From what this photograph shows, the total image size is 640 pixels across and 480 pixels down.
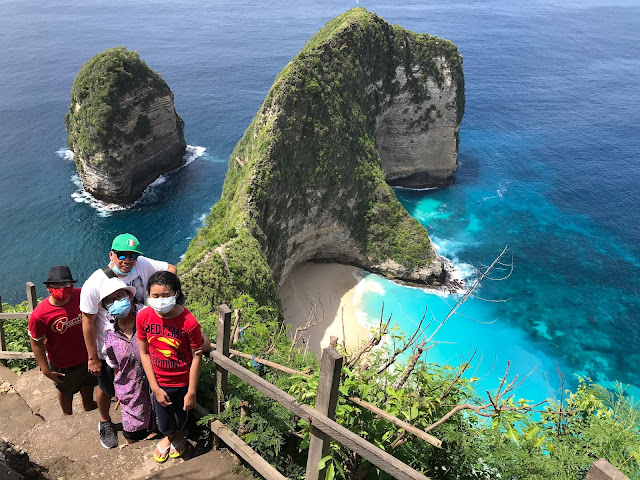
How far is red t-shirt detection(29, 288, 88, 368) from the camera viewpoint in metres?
6.96

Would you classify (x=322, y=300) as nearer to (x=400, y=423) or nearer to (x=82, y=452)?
(x=82, y=452)

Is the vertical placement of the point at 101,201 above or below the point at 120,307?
below

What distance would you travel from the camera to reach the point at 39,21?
120688mm

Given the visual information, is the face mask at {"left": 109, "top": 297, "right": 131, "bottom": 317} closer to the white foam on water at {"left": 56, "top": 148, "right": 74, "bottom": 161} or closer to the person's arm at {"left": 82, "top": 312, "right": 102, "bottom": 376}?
the person's arm at {"left": 82, "top": 312, "right": 102, "bottom": 376}

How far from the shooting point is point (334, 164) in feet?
122

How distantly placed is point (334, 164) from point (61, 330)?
31.3m

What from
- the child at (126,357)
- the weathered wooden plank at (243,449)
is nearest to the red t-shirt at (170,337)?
the child at (126,357)

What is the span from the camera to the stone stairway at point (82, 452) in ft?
20.0

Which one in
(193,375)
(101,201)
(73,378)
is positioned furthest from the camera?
(101,201)

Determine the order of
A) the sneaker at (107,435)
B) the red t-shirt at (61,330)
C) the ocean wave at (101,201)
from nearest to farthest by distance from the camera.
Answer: the sneaker at (107,435) → the red t-shirt at (61,330) → the ocean wave at (101,201)

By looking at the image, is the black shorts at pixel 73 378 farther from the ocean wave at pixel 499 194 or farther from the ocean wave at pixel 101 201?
the ocean wave at pixel 499 194

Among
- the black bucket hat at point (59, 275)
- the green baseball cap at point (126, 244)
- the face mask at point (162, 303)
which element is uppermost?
the green baseball cap at point (126, 244)

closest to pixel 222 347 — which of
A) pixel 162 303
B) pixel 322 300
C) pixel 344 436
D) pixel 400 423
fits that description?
pixel 162 303

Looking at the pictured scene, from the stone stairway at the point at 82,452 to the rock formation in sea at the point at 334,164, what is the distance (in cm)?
1563
